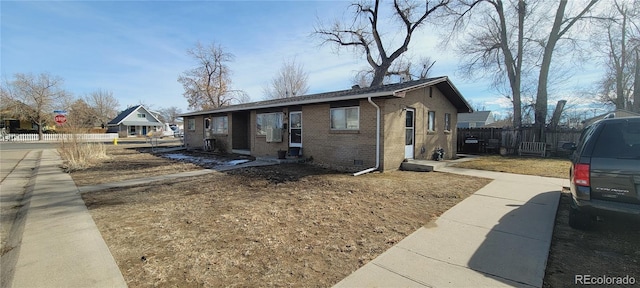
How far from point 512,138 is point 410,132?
436 inches

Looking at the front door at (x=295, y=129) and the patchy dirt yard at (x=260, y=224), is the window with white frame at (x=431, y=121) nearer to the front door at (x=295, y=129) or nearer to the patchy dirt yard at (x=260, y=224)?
the patchy dirt yard at (x=260, y=224)

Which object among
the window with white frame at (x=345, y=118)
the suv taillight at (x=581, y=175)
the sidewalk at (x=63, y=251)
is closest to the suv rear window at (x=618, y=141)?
the suv taillight at (x=581, y=175)

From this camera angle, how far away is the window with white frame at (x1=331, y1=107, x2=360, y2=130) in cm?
981

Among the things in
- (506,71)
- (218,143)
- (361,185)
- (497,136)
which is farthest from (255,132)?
(506,71)

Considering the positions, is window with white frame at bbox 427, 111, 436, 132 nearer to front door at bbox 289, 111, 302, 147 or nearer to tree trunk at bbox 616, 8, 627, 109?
front door at bbox 289, 111, 302, 147

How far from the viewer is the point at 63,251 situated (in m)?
3.21

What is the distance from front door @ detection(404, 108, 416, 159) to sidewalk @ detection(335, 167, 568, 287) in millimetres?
5333

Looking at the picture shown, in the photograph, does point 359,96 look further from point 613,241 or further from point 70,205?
point 70,205

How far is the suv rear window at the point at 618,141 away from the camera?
10.5 ft

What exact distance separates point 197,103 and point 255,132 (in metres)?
28.5

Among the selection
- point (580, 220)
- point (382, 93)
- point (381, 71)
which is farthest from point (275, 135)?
point (381, 71)

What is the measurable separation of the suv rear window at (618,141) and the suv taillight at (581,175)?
7.1 inches

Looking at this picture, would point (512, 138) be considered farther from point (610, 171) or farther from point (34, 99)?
point (34, 99)

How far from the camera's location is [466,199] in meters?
5.66
